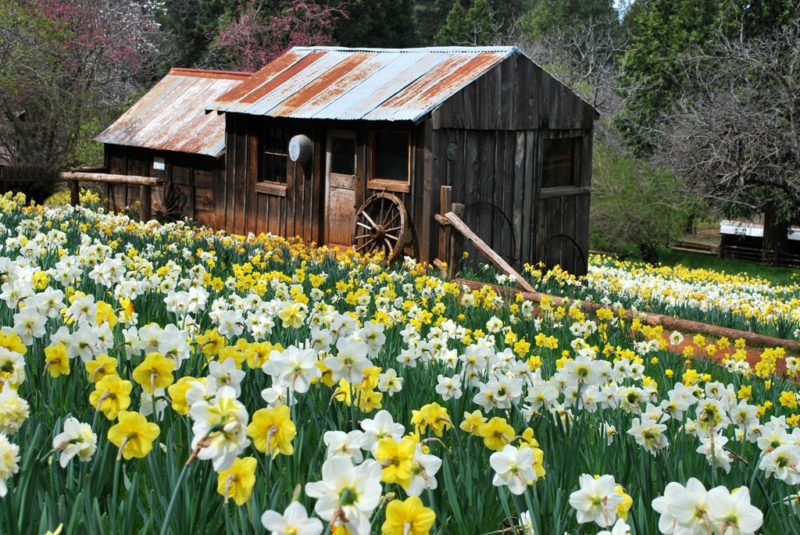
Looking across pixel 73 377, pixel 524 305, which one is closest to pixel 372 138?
pixel 524 305

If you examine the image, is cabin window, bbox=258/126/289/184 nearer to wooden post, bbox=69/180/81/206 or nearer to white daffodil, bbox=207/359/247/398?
wooden post, bbox=69/180/81/206

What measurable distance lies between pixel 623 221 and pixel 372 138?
1942cm

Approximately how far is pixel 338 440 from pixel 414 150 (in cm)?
1192

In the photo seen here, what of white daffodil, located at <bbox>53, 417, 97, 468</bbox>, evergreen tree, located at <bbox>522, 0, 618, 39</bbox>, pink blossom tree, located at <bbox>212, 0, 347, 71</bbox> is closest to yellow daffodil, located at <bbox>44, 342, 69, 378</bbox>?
white daffodil, located at <bbox>53, 417, 97, 468</bbox>

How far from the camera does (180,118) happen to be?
19547mm

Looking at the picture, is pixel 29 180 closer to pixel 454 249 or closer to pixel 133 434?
pixel 454 249

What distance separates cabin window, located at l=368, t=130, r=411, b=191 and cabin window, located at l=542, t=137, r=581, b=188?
94.9 inches

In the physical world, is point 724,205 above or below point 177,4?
below

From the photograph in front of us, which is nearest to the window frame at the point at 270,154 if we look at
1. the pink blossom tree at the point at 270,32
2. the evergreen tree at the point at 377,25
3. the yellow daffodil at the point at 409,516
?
the yellow daffodil at the point at 409,516

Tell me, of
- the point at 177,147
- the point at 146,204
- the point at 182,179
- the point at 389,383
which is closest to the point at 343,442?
the point at 389,383

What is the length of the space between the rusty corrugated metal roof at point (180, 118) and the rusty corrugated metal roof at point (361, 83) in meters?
1.14

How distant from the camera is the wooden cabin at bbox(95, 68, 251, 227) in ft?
59.5

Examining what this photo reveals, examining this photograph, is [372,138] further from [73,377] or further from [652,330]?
[73,377]

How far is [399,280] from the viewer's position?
9.49 m
